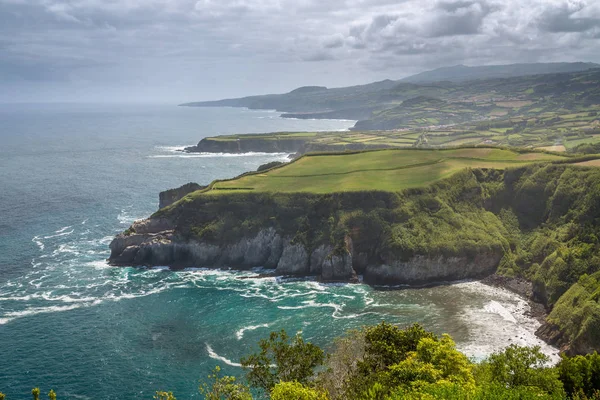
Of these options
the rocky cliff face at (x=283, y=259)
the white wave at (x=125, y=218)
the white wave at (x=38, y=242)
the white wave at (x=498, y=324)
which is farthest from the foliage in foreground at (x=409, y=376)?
the white wave at (x=125, y=218)

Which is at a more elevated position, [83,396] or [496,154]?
[496,154]

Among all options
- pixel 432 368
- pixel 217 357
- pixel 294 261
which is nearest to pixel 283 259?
pixel 294 261

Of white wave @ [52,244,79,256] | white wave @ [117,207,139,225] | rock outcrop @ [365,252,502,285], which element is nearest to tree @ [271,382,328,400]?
rock outcrop @ [365,252,502,285]

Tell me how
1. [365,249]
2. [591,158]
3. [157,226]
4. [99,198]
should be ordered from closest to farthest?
1. [365,249]
2. [157,226]
3. [591,158]
4. [99,198]

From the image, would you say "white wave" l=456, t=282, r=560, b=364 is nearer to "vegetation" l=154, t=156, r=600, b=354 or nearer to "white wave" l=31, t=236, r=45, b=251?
"vegetation" l=154, t=156, r=600, b=354

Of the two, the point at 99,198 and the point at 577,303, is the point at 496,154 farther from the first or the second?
the point at 99,198

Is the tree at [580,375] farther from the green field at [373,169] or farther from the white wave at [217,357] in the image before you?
the green field at [373,169]

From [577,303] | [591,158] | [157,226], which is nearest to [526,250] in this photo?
[577,303]
